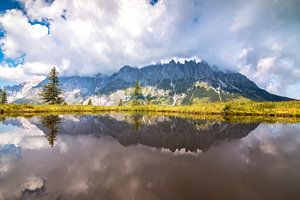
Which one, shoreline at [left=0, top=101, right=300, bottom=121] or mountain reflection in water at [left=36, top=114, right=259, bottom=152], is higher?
shoreline at [left=0, top=101, right=300, bottom=121]

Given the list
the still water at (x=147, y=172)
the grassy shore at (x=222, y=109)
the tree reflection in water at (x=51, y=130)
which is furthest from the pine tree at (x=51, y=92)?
the still water at (x=147, y=172)

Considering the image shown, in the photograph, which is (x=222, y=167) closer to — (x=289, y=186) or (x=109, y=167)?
(x=289, y=186)

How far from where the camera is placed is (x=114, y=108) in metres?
115

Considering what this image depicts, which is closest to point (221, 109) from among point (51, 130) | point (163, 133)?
point (163, 133)

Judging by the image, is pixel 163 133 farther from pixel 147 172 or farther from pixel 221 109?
pixel 221 109

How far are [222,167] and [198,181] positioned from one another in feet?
12.4

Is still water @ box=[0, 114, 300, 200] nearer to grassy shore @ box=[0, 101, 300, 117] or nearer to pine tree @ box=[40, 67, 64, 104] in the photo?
grassy shore @ box=[0, 101, 300, 117]

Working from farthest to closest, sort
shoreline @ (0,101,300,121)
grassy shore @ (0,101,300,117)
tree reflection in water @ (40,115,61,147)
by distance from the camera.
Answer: grassy shore @ (0,101,300,117) → shoreline @ (0,101,300,121) → tree reflection in water @ (40,115,61,147)

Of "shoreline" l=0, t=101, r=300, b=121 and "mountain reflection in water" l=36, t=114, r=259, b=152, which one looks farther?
"shoreline" l=0, t=101, r=300, b=121

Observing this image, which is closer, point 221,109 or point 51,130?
point 51,130

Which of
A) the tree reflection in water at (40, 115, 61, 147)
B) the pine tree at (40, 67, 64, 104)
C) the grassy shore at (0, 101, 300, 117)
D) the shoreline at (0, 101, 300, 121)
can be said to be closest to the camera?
the tree reflection in water at (40, 115, 61, 147)

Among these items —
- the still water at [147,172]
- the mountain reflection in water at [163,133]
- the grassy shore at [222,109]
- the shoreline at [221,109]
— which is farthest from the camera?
the grassy shore at [222,109]

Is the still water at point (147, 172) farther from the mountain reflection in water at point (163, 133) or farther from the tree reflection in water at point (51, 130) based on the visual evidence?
the mountain reflection in water at point (163, 133)

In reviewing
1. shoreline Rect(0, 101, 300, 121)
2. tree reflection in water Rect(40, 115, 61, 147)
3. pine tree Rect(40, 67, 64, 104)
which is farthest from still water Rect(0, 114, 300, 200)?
pine tree Rect(40, 67, 64, 104)
